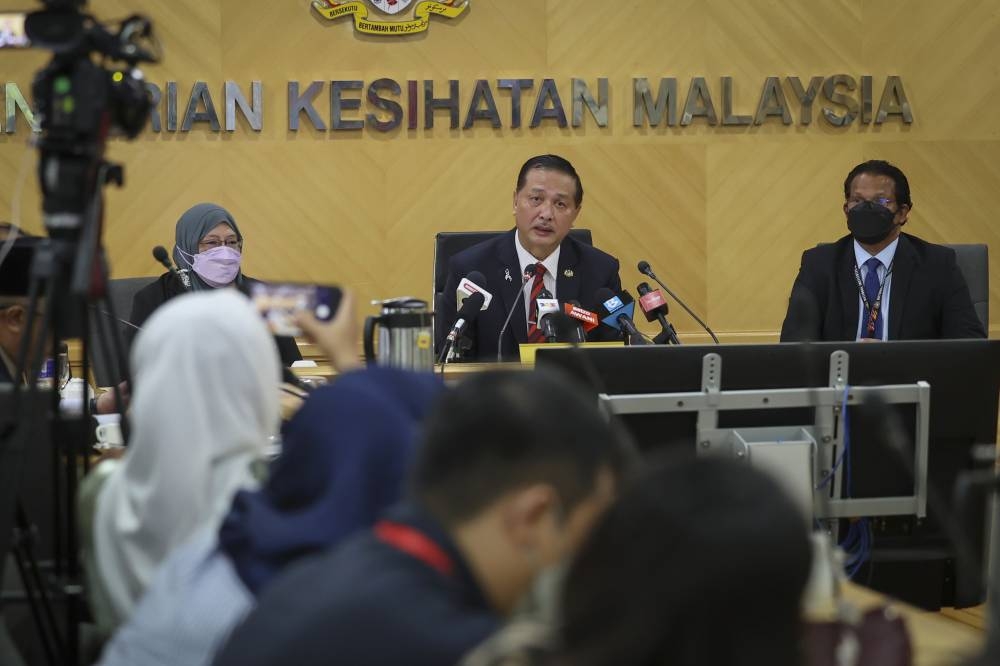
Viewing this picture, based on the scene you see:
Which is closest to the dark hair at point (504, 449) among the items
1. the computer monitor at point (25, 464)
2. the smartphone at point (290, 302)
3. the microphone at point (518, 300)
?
the smartphone at point (290, 302)

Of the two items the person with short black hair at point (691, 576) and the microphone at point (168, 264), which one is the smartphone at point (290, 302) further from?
the microphone at point (168, 264)

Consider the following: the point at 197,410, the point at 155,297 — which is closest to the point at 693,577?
the point at 197,410

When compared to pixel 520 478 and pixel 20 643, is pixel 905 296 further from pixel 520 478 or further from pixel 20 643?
pixel 520 478

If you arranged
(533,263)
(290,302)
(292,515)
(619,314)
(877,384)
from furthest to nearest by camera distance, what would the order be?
1. (533,263)
2. (619,314)
3. (877,384)
4. (290,302)
5. (292,515)

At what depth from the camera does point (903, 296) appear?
4.68 m

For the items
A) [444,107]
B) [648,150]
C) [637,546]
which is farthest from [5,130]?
[637,546]

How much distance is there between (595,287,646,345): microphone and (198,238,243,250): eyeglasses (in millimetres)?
1577

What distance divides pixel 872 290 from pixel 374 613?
390 centimetres

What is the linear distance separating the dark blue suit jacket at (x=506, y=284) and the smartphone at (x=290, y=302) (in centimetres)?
220

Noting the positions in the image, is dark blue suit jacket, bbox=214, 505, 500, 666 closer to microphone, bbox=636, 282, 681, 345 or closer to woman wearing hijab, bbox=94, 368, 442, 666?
woman wearing hijab, bbox=94, 368, 442, 666

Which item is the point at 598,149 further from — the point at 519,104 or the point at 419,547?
the point at 419,547

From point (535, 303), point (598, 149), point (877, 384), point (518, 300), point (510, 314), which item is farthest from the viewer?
point (598, 149)

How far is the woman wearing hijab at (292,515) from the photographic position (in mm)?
1586

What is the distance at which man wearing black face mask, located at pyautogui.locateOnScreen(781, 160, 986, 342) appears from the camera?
466 centimetres
